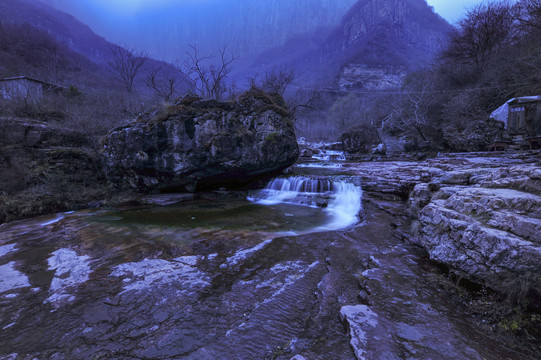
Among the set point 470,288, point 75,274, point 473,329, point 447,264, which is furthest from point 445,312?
point 75,274

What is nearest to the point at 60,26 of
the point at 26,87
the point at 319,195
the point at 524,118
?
the point at 26,87

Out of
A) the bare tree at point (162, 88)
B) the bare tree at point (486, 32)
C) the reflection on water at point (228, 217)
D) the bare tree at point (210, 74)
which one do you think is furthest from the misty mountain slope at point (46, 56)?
the bare tree at point (486, 32)

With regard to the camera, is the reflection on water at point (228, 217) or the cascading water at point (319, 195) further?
the cascading water at point (319, 195)

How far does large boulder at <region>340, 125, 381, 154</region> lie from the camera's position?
94.9 feet

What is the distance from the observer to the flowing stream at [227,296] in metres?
2.53

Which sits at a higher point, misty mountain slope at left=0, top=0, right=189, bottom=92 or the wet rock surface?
misty mountain slope at left=0, top=0, right=189, bottom=92

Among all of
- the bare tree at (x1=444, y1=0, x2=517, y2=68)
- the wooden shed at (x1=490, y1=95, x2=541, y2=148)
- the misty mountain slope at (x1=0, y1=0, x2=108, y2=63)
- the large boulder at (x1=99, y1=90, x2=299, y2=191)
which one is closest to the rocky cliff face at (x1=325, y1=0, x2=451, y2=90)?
the bare tree at (x1=444, y1=0, x2=517, y2=68)

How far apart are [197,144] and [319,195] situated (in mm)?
6205

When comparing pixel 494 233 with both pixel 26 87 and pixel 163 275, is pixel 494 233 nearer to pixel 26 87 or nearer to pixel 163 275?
pixel 163 275

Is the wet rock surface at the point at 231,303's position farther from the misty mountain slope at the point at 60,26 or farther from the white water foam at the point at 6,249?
the misty mountain slope at the point at 60,26

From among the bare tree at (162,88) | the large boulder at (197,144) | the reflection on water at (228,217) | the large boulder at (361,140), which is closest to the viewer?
the reflection on water at (228,217)

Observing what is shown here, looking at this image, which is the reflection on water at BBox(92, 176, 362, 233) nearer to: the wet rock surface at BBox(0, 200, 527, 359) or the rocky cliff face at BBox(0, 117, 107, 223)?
the wet rock surface at BBox(0, 200, 527, 359)

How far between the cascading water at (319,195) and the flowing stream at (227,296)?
1.98 metres

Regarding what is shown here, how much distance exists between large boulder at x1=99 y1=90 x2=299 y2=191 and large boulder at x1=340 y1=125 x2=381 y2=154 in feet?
70.0
